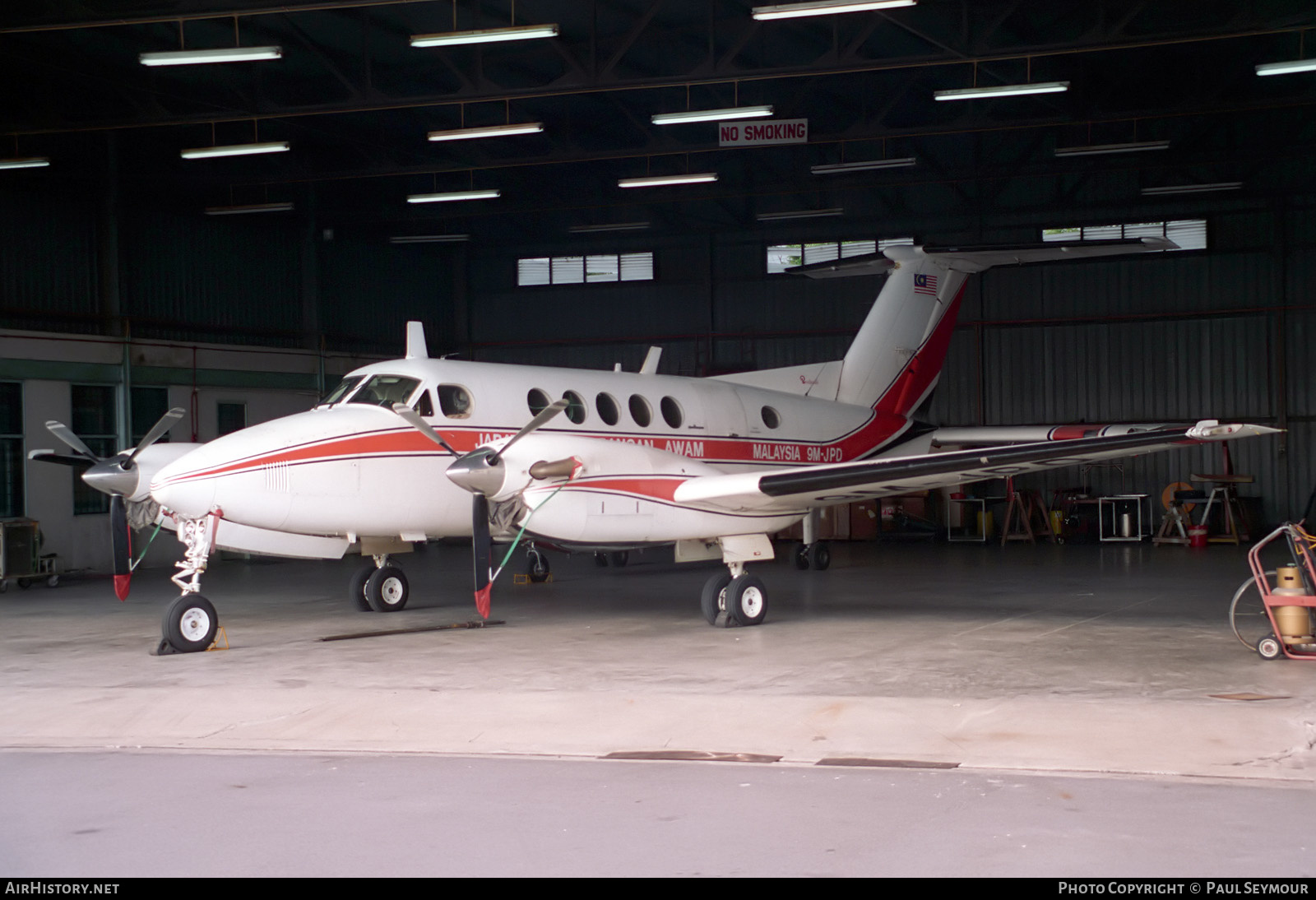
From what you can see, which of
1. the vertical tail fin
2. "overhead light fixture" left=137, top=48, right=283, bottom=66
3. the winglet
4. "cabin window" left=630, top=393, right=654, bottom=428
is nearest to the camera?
the winglet

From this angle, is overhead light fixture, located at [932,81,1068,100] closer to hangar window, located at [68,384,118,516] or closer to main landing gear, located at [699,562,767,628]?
main landing gear, located at [699,562,767,628]

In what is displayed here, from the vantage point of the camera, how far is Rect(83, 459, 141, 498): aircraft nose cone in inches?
456

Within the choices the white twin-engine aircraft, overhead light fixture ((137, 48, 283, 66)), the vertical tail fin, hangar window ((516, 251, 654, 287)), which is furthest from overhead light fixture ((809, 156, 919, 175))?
overhead light fixture ((137, 48, 283, 66))

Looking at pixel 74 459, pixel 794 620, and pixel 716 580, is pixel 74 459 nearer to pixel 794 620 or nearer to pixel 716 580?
pixel 716 580

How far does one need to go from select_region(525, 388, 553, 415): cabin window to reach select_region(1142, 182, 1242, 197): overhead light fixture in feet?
57.6

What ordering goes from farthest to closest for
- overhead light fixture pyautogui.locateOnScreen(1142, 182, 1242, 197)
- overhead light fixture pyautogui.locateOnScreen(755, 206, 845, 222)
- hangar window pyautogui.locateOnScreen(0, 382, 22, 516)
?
overhead light fixture pyautogui.locateOnScreen(755, 206, 845, 222) → overhead light fixture pyautogui.locateOnScreen(1142, 182, 1242, 197) → hangar window pyautogui.locateOnScreen(0, 382, 22, 516)

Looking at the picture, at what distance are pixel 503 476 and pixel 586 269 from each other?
20.5 meters

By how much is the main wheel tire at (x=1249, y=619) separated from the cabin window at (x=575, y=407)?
6.65 m

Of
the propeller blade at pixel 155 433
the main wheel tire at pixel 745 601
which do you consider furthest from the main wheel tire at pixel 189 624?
the main wheel tire at pixel 745 601

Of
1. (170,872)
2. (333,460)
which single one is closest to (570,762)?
(170,872)

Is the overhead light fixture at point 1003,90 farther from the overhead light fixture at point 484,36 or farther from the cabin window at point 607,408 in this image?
the cabin window at point 607,408

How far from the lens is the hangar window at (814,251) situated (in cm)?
2884

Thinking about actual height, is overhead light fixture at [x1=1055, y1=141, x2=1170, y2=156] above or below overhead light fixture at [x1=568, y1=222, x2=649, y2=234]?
below

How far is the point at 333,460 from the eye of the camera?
37.4 feet
